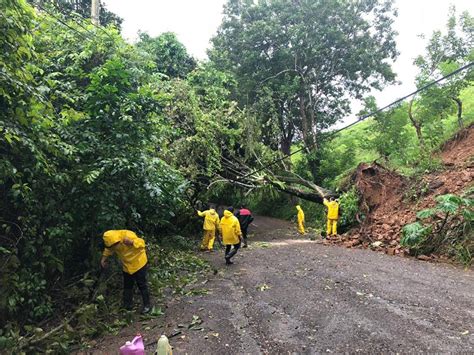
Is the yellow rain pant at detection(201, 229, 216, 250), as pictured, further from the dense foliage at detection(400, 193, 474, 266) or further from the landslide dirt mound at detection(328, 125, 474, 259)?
the dense foliage at detection(400, 193, 474, 266)

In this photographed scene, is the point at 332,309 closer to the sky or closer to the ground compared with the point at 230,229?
closer to the ground

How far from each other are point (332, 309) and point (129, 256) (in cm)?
319

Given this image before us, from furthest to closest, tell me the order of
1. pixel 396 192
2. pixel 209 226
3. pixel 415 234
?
pixel 396 192
pixel 209 226
pixel 415 234

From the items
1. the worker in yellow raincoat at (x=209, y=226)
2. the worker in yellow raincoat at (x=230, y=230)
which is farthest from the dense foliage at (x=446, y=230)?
the worker in yellow raincoat at (x=209, y=226)

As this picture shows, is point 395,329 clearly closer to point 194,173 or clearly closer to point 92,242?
point 92,242

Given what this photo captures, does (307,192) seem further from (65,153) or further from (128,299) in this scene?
(65,153)

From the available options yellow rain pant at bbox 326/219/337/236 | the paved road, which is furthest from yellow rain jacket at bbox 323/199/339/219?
the paved road

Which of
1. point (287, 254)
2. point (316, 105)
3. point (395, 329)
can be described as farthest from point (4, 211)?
point (316, 105)

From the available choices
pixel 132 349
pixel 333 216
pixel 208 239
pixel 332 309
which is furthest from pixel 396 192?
pixel 132 349

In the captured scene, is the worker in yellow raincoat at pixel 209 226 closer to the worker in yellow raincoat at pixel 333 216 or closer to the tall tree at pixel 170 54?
the worker in yellow raincoat at pixel 333 216

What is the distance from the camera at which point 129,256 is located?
561 centimetres

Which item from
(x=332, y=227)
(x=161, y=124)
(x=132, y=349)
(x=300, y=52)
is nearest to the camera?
(x=132, y=349)

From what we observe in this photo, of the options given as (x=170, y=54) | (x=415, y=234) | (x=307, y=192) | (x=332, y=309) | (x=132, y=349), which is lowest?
(x=332, y=309)

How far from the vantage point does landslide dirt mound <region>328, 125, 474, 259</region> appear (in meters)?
10.2
